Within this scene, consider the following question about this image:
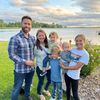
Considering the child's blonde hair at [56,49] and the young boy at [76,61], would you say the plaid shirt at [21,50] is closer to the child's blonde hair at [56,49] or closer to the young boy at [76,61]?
the child's blonde hair at [56,49]

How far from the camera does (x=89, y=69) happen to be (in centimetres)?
888

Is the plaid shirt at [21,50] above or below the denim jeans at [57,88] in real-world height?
above

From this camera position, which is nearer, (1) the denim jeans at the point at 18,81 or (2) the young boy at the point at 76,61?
(2) the young boy at the point at 76,61

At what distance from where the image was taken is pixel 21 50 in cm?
561

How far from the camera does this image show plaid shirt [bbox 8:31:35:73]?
216 inches

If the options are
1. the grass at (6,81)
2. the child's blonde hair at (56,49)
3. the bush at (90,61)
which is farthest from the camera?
the bush at (90,61)

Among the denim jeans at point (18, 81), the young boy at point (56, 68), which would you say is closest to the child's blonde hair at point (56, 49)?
the young boy at point (56, 68)

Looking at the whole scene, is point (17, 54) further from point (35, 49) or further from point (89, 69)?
point (89, 69)

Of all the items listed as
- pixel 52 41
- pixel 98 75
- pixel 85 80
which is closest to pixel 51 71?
pixel 52 41

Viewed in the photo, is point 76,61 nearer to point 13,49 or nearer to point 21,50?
point 21,50

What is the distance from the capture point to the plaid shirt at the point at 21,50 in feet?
18.0

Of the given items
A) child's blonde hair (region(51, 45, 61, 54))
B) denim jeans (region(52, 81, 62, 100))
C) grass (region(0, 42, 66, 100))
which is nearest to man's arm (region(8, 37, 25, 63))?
child's blonde hair (region(51, 45, 61, 54))

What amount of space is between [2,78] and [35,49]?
2.78m

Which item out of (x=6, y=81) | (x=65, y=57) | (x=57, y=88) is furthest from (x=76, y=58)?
(x=6, y=81)
